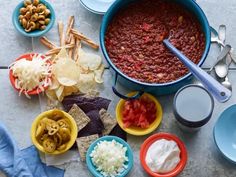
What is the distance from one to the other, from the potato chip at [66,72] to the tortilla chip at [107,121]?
0.44 feet

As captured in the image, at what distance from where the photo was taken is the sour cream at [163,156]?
1927mm

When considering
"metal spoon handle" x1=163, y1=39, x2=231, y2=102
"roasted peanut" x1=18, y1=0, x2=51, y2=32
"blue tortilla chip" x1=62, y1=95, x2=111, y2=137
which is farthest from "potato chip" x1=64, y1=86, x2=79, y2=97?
"metal spoon handle" x1=163, y1=39, x2=231, y2=102

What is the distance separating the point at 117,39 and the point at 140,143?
0.34 metres

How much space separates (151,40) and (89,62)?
22 cm

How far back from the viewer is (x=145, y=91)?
1995 millimetres

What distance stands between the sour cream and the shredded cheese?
0.40 metres

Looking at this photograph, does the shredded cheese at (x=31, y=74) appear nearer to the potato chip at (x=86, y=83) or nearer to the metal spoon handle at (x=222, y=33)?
the potato chip at (x=86, y=83)

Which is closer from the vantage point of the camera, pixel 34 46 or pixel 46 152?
pixel 46 152

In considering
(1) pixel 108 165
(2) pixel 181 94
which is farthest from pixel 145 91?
(1) pixel 108 165

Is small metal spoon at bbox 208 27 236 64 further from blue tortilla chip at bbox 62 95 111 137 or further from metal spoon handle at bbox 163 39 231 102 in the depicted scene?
blue tortilla chip at bbox 62 95 111 137

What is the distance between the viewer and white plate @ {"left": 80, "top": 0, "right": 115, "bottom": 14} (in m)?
2.12

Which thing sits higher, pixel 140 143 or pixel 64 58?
pixel 64 58

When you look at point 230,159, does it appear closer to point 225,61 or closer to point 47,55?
point 225,61

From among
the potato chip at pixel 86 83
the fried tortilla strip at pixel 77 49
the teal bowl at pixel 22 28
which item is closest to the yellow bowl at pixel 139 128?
the potato chip at pixel 86 83
